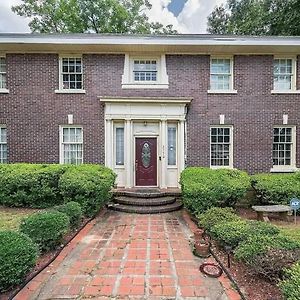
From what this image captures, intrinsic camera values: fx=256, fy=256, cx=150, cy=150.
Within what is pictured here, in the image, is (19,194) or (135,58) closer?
(19,194)

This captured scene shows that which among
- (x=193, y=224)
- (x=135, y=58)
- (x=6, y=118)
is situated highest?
(x=135, y=58)

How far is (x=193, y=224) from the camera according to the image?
712 centimetres

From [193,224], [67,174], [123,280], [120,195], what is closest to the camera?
[123,280]

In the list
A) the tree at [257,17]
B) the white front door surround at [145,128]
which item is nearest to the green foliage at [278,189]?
the white front door surround at [145,128]

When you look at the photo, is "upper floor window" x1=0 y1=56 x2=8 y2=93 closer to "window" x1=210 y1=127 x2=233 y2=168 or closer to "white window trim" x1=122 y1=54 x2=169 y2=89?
"white window trim" x1=122 y1=54 x2=169 y2=89

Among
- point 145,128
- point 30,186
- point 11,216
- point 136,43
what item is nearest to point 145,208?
point 145,128

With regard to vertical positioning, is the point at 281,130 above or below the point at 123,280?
above

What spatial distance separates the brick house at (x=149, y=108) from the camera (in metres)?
9.96

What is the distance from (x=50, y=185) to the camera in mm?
8195

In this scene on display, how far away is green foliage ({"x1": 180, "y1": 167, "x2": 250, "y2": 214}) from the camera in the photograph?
7164mm

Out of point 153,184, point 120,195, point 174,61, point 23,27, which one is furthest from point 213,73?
point 23,27

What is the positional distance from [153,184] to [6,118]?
630 cm

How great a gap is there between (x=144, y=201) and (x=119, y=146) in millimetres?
2624

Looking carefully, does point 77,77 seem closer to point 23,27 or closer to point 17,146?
point 17,146
